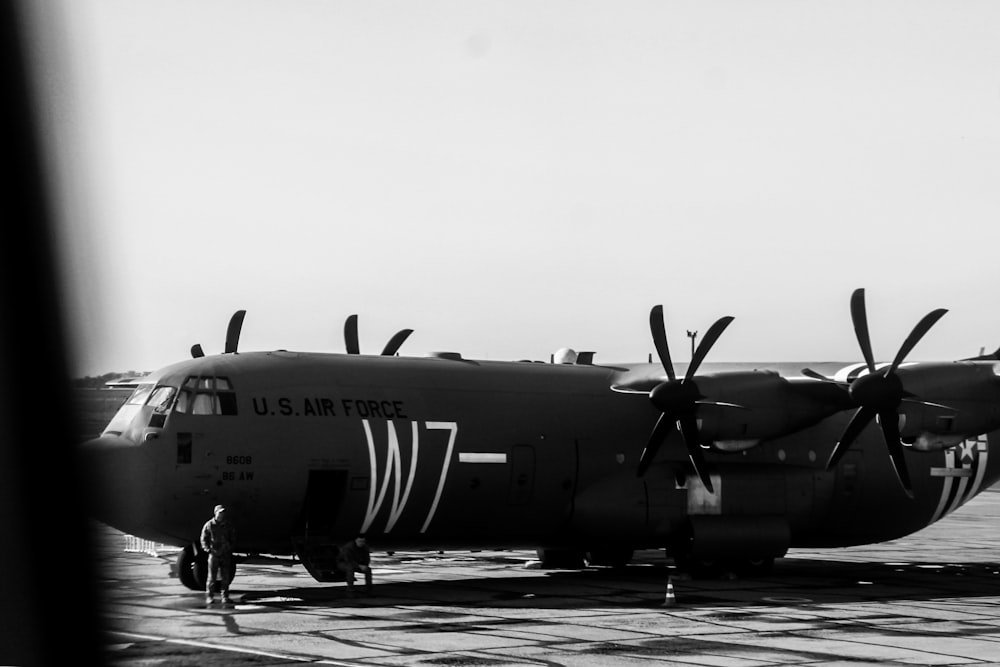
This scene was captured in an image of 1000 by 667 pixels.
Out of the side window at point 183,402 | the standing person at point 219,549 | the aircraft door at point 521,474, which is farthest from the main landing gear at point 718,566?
the side window at point 183,402

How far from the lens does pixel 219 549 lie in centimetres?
2119

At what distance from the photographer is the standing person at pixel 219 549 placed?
69.6ft

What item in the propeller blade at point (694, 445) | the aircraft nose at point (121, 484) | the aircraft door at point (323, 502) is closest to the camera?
the aircraft nose at point (121, 484)

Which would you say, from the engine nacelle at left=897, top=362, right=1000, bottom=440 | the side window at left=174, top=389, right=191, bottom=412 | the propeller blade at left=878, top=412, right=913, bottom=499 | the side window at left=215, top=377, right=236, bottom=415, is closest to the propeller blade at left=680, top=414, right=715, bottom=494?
the propeller blade at left=878, top=412, right=913, bottom=499

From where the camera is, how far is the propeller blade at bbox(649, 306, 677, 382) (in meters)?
25.8

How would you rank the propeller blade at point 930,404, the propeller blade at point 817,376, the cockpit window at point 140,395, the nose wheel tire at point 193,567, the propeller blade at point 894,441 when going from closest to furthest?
the nose wheel tire at point 193,567 < the cockpit window at point 140,395 < the propeller blade at point 894,441 < the propeller blade at point 930,404 < the propeller blade at point 817,376

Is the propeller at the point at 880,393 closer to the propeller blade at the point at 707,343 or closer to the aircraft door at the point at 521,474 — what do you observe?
the propeller blade at the point at 707,343

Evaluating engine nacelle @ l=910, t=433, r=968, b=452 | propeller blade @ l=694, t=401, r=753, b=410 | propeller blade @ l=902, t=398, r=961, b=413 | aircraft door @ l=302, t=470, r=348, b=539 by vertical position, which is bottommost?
aircraft door @ l=302, t=470, r=348, b=539

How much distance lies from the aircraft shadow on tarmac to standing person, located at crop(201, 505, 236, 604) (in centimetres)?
89

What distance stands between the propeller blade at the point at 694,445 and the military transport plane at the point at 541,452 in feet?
0.16

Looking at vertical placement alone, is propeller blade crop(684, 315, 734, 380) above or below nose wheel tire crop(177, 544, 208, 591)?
above

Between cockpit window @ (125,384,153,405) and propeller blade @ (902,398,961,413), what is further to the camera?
propeller blade @ (902,398,961,413)

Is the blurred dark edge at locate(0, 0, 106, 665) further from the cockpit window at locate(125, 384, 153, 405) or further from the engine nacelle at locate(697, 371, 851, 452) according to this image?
the engine nacelle at locate(697, 371, 851, 452)

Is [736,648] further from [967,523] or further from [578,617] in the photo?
[967,523]
